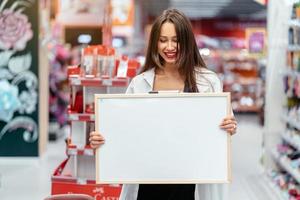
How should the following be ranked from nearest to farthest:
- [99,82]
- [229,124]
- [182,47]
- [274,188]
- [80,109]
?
[229,124] < [182,47] < [99,82] < [80,109] < [274,188]

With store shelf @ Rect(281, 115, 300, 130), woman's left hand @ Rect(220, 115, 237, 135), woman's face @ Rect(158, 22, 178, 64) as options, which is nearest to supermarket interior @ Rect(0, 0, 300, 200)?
→ store shelf @ Rect(281, 115, 300, 130)

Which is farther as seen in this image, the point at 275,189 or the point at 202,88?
the point at 275,189

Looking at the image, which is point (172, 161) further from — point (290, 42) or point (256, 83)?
point (256, 83)

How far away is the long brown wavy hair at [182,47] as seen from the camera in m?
2.57

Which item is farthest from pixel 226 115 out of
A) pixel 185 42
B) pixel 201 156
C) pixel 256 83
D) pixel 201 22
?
pixel 201 22

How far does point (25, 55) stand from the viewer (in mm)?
7703

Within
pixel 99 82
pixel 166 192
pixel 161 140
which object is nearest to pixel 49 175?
pixel 99 82

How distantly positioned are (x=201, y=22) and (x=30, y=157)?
1568cm

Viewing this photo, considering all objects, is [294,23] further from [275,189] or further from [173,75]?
[173,75]

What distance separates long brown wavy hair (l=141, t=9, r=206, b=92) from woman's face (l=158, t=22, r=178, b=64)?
16 millimetres

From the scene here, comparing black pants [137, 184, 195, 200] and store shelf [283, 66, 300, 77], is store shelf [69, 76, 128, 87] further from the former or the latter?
store shelf [283, 66, 300, 77]

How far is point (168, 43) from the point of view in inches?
102

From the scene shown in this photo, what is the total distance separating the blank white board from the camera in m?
2.52

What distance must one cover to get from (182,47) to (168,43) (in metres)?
0.07
